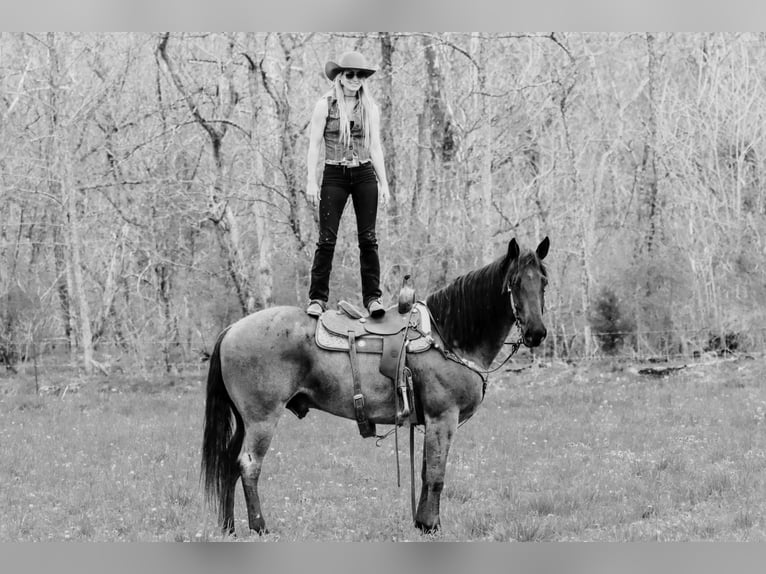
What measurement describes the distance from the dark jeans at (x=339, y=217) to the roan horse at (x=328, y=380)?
1.37 feet

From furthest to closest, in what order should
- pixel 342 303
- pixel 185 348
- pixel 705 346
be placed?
pixel 185 348
pixel 705 346
pixel 342 303

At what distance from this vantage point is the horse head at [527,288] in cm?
601

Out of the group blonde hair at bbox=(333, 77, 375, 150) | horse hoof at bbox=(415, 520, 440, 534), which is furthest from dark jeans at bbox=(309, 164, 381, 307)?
horse hoof at bbox=(415, 520, 440, 534)

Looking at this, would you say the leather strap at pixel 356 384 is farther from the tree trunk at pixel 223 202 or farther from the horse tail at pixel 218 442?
the tree trunk at pixel 223 202

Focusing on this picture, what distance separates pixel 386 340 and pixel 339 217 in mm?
1124

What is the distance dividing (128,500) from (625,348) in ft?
34.4

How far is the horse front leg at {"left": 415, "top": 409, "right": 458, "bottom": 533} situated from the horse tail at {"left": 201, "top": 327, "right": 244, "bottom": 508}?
152 cm

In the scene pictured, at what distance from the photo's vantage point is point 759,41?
18203 mm

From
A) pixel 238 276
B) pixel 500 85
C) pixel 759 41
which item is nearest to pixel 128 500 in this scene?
pixel 238 276

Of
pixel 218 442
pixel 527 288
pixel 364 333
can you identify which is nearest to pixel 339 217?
pixel 364 333

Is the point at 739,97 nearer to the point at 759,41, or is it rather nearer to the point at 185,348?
the point at 759,41

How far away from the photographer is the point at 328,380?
21.4 feet

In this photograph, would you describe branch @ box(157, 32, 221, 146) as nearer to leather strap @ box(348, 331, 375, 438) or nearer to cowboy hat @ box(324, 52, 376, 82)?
cowboy hat @ box(324, 52, 376, 82)

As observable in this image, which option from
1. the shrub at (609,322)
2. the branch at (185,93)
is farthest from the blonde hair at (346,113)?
the shrub at (609,322)
